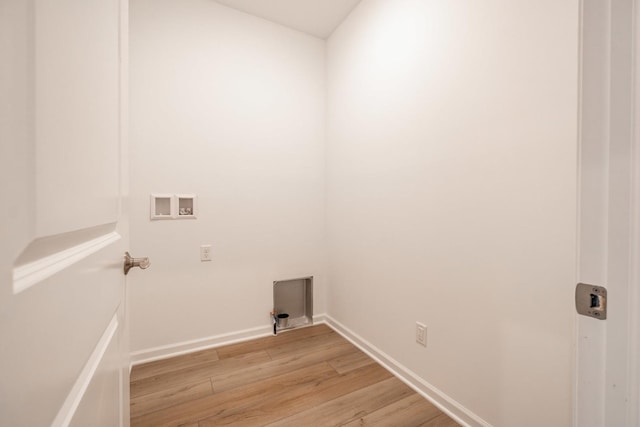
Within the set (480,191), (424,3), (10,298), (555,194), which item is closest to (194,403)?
(10,298)

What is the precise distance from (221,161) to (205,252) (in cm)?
71

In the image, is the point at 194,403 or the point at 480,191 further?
the point at 194,403

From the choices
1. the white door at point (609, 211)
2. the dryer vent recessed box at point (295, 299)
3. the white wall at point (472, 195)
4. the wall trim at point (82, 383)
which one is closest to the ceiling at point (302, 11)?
the white wall at point (472, 195)

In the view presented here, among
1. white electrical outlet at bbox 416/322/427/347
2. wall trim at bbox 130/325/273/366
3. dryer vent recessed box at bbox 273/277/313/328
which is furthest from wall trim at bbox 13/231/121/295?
dryer vent recessed box at bbox 273/277/313/328

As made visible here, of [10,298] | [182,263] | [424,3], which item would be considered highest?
[424,3]

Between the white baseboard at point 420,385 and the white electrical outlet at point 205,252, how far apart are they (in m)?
1.26

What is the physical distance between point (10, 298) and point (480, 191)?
1.45m

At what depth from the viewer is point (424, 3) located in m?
1.48

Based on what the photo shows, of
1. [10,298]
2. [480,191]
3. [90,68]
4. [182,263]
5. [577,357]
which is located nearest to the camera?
[10,298]

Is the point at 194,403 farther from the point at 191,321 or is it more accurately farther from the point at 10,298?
the point at 10,298

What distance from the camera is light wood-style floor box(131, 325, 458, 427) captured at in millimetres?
1319

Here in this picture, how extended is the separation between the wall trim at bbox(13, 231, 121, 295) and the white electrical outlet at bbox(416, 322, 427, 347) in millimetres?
1566

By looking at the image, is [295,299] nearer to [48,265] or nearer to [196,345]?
[196,345]

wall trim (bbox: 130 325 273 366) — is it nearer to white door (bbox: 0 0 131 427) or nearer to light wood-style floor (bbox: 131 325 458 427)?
light wood-style floor (bbox: 131 325 458 427)
